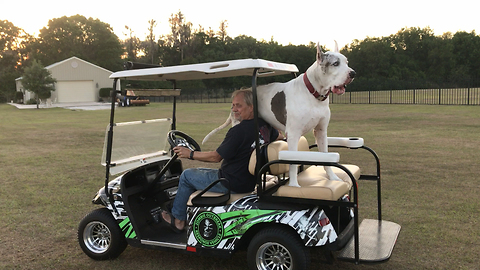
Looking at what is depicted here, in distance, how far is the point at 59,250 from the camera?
4.33 metres

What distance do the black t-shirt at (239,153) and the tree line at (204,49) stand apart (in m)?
54.7

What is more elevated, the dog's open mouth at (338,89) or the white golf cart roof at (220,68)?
the white golf cart roof at (220,68)

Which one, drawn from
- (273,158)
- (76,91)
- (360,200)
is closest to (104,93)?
(76,91)

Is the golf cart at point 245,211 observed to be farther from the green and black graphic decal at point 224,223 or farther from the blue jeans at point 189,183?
the blue jeans at point 189,183

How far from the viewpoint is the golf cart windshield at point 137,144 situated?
3.85 meters

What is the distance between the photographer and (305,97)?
137 inches

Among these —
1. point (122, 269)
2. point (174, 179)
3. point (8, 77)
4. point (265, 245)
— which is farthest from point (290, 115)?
point (8, 77)

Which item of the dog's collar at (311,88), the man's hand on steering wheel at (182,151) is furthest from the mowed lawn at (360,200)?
the dog's collar at (311,88)

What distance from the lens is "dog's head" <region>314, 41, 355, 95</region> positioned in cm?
328

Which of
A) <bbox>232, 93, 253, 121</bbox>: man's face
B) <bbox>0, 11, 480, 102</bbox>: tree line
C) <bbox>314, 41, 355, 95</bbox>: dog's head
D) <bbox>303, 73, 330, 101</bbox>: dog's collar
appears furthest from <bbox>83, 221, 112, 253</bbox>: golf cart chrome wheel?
<bbox>0, 11, 480, 102</bbox>: tree line

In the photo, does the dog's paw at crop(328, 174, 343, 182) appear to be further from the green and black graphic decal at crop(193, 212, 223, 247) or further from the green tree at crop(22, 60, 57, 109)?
Answer: the green tree at crop(22, 60, 57, 109)

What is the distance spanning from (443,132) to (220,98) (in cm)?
3491

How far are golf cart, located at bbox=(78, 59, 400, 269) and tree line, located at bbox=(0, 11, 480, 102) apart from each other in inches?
2134

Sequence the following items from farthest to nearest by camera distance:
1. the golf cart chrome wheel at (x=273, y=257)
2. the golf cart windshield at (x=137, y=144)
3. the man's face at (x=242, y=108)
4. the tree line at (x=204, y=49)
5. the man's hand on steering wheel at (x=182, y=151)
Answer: the tree line at (x=204, y=49)
the golf cart windshield at (x=137, y=144)
the man's face at (x=242, y=108)
the man's hand on steering wheel at (x=182, y=151)
the golf cart chrome wheel at (x=273, y=257)
